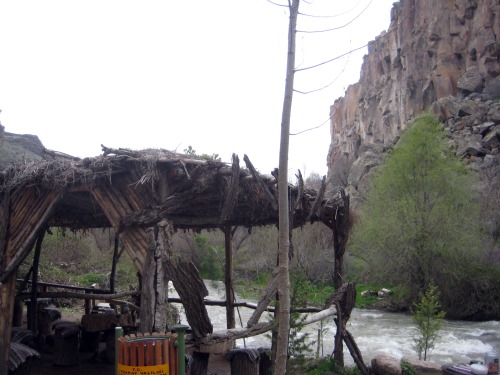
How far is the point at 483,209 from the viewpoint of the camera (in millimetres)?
25203

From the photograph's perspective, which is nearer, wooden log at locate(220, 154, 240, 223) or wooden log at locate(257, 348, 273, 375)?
wooden log at locate(220, 154, 240, 223)

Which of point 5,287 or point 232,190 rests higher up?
point 232,190

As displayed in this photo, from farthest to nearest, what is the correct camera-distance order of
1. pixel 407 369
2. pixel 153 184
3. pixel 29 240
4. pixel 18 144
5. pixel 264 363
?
pixel 18 144, pixel 407 369, pixel 264 363, pixel 29 240, pixel 153 184

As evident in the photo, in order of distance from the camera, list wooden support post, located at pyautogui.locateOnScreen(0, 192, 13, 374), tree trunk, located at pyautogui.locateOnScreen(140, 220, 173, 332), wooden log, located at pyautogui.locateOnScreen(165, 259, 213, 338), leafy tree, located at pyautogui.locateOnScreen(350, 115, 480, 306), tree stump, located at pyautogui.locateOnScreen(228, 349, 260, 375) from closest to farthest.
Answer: wooden log, located at pyautogui.locateOnScreen(165, 259, 213, 338) → tree trunk, located at pyautogui.locateOnScreen(140, 220, 173, 332) → tree stump, located at pyautogui.locateOnScreen(228, 349, 260, 375) → wooden support post, located at pyautogui.locateOnScreen(0, 192, 13, 374) → leafy tree, located at pyautogui.locateOnScreen(350, 115, 480, 306)

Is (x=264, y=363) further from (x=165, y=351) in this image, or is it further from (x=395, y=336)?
(x=395, y=336)

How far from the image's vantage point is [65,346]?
8102 mm

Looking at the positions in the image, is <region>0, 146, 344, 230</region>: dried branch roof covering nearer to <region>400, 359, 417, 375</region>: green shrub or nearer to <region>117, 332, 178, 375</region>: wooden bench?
<region>117, 332, 178, 375</region>: wooden bench

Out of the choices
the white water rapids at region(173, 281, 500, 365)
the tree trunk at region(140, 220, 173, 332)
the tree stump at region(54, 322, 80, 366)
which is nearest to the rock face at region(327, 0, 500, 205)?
the white water rapids at region(173, 281, 500, 365)

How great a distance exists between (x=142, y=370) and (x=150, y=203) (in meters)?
2.12

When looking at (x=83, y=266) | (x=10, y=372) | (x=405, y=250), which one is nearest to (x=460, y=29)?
(x=405, y=250)

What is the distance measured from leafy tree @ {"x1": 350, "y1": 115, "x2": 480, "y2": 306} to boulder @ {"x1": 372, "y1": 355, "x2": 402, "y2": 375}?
11078 mm

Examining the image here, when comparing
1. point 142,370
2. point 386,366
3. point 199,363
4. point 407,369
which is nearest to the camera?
point 142,370

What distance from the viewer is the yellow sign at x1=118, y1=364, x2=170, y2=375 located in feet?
12.6

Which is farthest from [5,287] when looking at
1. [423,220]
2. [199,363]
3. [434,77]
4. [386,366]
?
[434,77]
